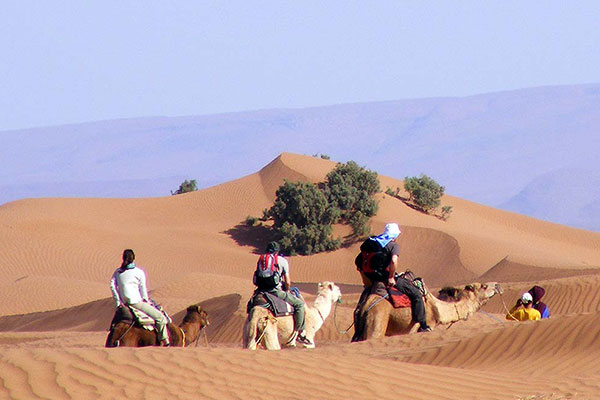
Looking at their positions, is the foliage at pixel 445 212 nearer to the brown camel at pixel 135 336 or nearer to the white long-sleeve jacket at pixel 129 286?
the brown camel at pixel 135 336

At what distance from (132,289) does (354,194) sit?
32916mm

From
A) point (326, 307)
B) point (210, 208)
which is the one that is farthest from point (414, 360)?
point (210, 208)

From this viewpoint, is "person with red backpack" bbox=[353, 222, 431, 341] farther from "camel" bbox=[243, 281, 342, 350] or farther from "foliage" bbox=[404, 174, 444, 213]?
"foliage" bbox=[404, 174, 444, 213]

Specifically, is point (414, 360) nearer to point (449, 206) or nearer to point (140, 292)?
point (140, 292)

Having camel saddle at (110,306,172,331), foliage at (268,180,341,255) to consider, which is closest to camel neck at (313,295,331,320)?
camel saddle at (110,306,172,331)

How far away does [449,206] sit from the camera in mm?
51781

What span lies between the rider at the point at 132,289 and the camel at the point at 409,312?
2816 mm

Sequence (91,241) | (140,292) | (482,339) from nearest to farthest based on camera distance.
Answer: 1. (140,292)
2. (482,339)
3. (91,241)

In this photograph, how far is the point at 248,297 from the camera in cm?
2580

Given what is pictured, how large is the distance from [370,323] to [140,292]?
121 inches

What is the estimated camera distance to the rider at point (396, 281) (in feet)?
47.2

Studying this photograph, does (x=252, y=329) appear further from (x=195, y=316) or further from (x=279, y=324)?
(x=195, y=316)

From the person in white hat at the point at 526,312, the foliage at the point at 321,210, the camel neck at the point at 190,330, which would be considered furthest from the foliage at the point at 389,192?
the camel neck at the point at 190,330

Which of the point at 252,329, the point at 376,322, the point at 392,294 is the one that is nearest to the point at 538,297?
the point at 392,294
